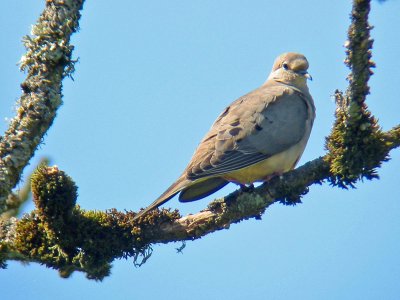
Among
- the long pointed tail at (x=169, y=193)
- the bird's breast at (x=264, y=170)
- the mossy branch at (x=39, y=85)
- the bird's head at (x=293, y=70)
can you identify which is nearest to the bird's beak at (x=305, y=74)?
the bird's head at (x=293, y=70)

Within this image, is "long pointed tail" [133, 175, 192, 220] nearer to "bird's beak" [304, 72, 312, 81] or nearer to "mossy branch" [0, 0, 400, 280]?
"mossy branch" [0, 0, 400, 280]

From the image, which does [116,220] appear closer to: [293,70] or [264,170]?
[264,170]

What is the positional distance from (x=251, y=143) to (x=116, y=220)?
200cm

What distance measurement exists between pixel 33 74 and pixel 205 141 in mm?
2517

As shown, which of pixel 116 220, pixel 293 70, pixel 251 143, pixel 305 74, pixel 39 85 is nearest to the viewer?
pixel 39 85

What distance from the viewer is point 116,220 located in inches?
197

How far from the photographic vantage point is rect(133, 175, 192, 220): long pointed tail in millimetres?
5091

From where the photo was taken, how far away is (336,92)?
5000mm

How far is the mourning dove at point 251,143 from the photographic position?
20.7ft

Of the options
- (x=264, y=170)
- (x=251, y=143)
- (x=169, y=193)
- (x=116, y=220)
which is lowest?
(x=116, y=220)

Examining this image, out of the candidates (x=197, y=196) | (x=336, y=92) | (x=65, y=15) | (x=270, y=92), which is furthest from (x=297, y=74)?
(x=65, y=15)

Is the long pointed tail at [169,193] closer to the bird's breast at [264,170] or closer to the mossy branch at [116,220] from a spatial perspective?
the mossy branch at [116,220]

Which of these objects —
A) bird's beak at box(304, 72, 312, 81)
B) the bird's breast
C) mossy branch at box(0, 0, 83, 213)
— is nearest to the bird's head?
bird's beak at box(304, 72, 312, 81)

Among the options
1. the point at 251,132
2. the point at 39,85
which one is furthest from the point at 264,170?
the point at 39,85
